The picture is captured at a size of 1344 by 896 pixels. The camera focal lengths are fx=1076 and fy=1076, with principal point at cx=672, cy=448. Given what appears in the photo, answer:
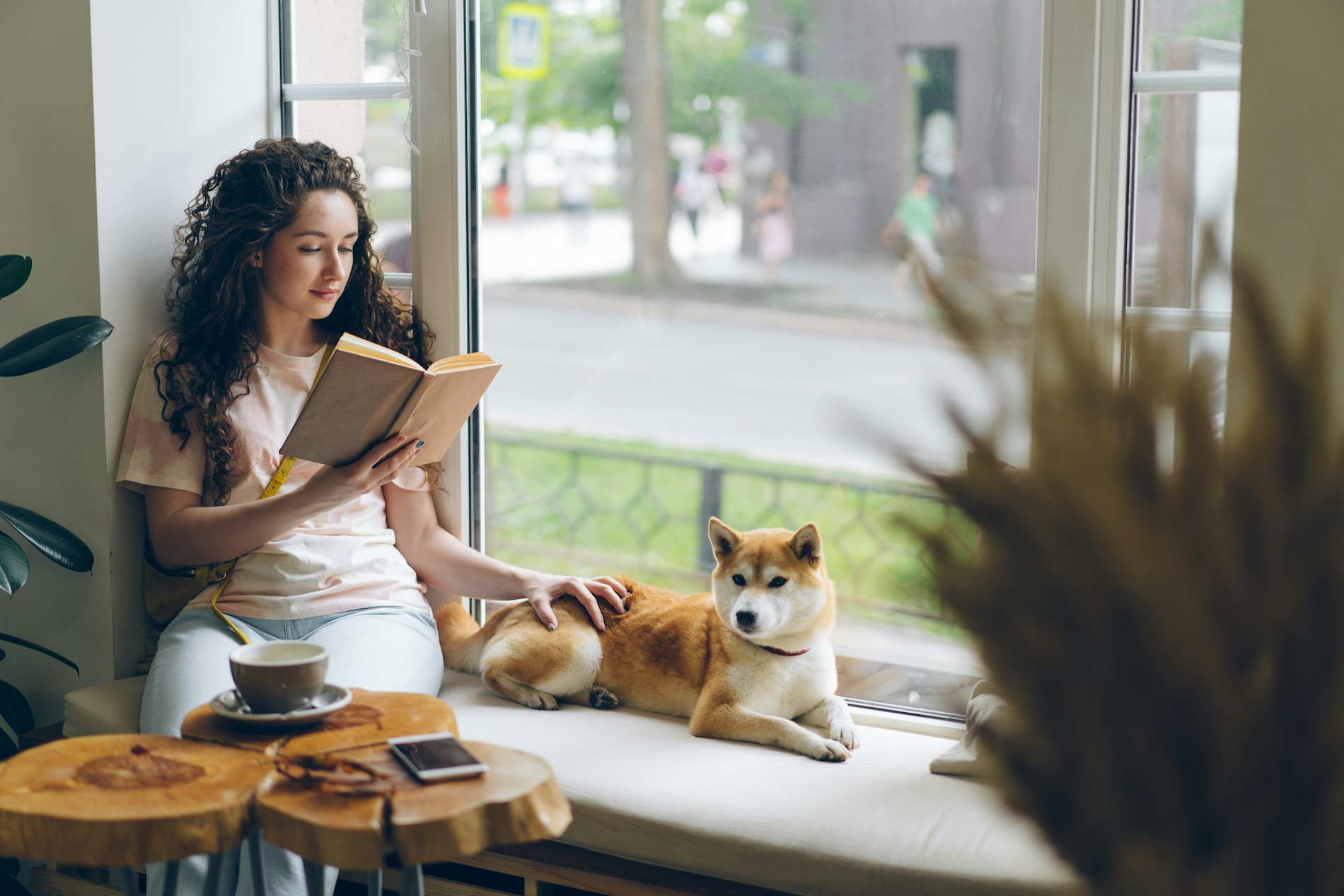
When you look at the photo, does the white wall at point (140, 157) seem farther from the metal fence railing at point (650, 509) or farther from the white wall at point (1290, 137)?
the white wall at point (1290, 137)

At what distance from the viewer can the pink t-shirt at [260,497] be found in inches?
76.9

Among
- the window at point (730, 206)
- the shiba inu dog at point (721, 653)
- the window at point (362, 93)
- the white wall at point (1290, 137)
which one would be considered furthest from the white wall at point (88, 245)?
the white wall at point (1290, 137)

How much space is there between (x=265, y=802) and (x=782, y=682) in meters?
0.98

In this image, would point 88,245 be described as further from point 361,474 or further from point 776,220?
point 776,220

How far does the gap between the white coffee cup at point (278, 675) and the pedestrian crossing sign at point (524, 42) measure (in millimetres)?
1369

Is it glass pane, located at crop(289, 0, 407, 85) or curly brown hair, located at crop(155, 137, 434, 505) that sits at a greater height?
glass pane, located at crop(289, 0, 407, 85)

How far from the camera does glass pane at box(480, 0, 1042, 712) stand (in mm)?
1888

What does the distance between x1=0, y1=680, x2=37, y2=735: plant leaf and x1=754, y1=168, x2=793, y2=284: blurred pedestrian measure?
166 cm

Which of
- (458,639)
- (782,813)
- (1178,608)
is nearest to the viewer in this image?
(1178,608)

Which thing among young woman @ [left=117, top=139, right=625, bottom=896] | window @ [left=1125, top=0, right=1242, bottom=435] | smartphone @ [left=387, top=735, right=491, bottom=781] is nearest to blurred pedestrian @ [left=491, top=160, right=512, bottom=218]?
young woman @ [left=117, top=139, right=625, bottom=896]

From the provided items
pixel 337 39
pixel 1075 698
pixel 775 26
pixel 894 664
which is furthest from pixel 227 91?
pixel 1075 698

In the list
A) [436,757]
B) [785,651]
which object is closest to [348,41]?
[785,651]

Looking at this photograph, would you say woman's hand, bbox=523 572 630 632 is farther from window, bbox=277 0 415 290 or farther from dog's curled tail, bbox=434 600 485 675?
window, bbox=277 0 415 290

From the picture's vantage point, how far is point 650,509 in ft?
7.61
